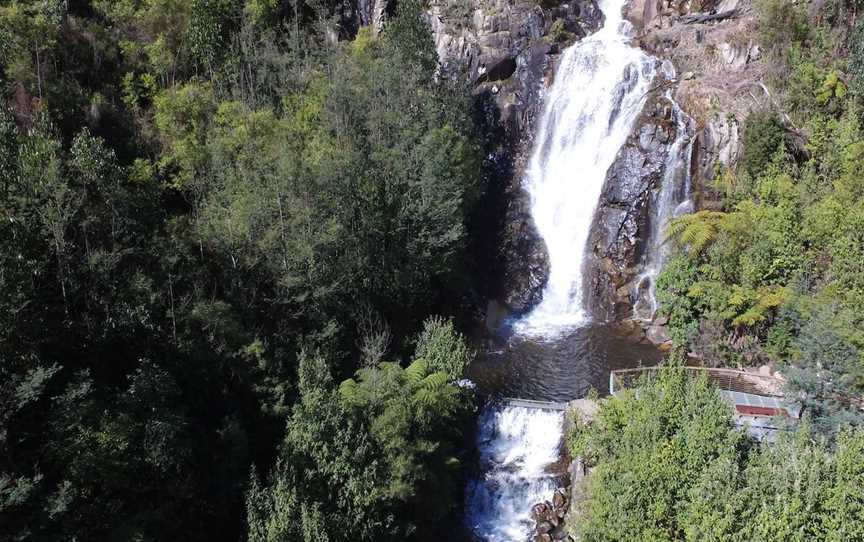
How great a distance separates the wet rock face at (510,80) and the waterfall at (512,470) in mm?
11351

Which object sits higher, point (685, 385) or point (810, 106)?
point (810, 106)

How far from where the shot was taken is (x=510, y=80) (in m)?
43.6

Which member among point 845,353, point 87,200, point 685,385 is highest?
point 87,200

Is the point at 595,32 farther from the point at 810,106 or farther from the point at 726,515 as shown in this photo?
the point at 726,515

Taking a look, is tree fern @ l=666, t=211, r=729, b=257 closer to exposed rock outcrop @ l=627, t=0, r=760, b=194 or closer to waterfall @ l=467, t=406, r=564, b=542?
exposed rock outcrop @ l=627, t=0, r=760, b=194

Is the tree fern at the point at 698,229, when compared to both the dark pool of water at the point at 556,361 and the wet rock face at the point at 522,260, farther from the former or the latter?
the wet rock face at the point at 522,260

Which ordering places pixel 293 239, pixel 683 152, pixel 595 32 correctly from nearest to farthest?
pixel 293 239
pixel 683 152
pixel 595 32

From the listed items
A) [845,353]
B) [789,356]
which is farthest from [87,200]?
[789,356]

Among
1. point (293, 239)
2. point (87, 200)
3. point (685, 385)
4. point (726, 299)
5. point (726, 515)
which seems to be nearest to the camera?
point (726, 515)

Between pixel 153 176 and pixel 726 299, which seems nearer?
pixel 726 299

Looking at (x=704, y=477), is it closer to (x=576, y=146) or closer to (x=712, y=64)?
(x=576, y=146)

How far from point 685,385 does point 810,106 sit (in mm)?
21437

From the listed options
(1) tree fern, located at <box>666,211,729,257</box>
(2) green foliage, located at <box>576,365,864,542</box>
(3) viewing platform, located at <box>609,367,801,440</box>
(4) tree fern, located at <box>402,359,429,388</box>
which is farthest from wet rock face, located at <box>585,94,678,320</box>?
(2) green foliage, located at <box>576,365,864,542</box>

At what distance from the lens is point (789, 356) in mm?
26953
